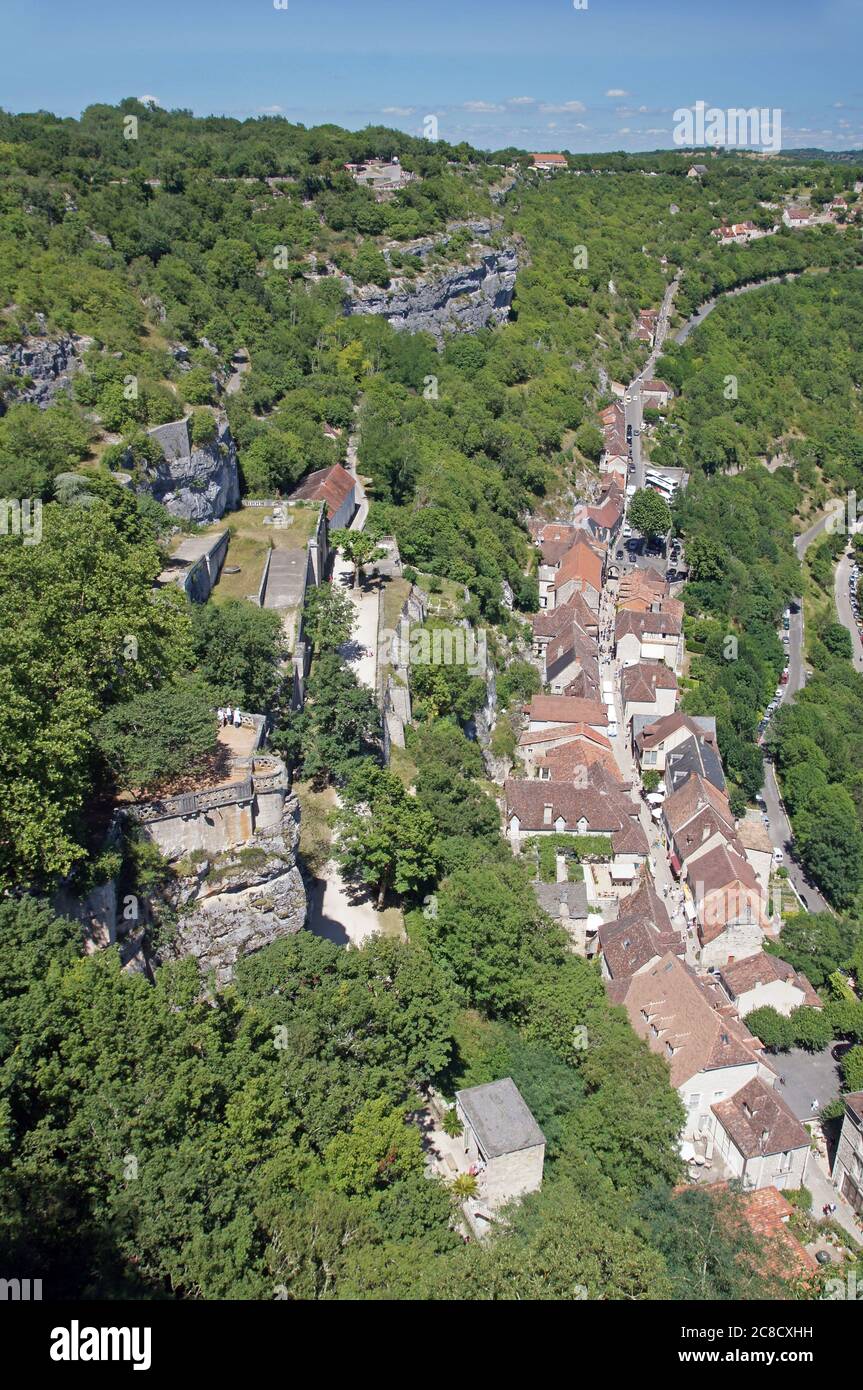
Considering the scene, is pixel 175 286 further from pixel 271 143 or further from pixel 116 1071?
pixel 116 1071

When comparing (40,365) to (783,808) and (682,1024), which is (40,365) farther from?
(783,808)

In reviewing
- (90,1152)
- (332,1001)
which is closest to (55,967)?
(90,1152)

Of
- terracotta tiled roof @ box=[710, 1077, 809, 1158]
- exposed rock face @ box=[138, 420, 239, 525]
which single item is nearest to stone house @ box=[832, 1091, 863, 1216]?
terracotta tiled roof @ box=[710, 1077, 809, 1158]

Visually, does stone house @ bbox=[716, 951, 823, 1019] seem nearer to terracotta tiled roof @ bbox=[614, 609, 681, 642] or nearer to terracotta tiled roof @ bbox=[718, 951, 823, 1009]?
terracotta tiled roof @ bbox=[718, 951, 823, 1009]

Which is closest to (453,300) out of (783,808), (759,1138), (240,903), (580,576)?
(580,576)

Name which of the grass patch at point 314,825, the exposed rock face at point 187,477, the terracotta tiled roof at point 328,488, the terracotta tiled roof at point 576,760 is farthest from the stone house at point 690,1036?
the terracotta tiled roof at point 328,488
